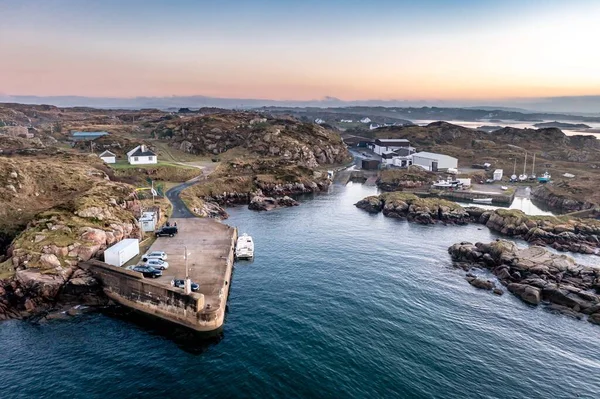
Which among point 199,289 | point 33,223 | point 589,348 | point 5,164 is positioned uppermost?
point 5,164

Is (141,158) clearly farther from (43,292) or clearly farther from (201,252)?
(43,292)

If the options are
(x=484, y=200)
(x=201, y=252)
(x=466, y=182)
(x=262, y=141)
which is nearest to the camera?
(x=201, y=252)

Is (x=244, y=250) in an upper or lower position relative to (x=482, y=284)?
upper

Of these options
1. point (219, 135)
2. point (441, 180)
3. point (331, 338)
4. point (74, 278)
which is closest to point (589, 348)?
point (331, 338)

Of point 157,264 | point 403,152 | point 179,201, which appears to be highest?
point 403,152

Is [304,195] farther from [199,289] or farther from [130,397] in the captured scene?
[130,397]

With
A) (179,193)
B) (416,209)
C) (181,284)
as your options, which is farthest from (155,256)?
(416,209)

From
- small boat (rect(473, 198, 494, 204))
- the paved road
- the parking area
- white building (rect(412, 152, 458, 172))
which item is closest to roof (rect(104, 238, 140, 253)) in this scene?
the parking area
